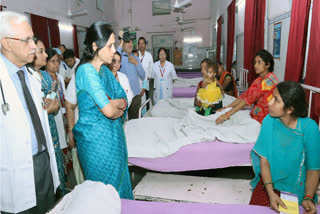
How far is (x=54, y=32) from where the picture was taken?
7168mm

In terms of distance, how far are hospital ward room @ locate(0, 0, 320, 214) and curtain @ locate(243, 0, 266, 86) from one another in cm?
4

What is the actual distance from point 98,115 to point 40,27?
6.13 metres

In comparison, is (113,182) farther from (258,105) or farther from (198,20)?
(198,20)

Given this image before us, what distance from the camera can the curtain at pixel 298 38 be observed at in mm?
2770

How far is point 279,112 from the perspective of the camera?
1523mm

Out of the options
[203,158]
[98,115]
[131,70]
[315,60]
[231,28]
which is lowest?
[203,158]

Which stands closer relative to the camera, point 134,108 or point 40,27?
point 134,108

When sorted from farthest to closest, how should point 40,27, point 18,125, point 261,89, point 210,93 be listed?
point 40,27 → point 210,93 → point 261,89 → point 18,125

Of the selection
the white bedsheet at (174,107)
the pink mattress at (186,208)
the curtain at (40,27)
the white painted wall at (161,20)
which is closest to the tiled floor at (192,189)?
the pink mattress at (186,208)

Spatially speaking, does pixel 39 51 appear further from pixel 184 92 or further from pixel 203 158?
pixel 184 92

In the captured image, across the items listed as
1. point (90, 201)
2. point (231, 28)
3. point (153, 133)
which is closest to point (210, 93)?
point (153, 133)

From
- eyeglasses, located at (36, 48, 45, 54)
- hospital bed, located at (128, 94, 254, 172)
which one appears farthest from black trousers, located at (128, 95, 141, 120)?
eyeglasses, located at (36, 48, 45, 54)

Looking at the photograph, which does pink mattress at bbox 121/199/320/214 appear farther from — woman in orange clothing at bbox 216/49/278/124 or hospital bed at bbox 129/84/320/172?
woman in orange clothing at bbox 216/49/278/124

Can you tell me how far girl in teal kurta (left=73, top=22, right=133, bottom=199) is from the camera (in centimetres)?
153
